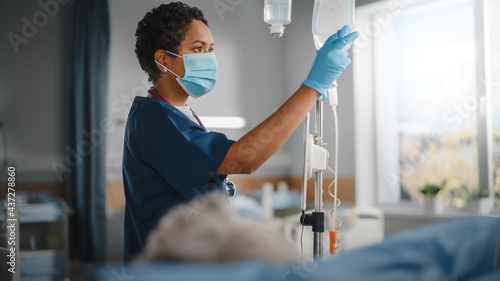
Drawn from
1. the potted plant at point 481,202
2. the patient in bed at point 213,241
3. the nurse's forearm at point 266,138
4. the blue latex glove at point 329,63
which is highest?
the blue latex glove at point 329,63

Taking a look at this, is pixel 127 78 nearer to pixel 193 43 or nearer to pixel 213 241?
pixel 193 43

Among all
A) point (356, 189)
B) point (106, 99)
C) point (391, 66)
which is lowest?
point (356, 189)

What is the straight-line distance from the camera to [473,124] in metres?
2.86

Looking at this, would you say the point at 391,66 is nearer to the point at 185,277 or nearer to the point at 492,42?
the point at 492,42

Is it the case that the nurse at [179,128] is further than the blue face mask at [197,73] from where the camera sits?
No

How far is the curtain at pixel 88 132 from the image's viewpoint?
114 inches

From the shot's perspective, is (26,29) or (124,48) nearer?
(26,29)

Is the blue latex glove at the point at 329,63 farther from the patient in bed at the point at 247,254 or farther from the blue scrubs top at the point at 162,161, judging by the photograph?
the patient in bed at the point at 247,254

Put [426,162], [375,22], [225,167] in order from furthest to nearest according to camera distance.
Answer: [375,22], [426,162], [225,167]

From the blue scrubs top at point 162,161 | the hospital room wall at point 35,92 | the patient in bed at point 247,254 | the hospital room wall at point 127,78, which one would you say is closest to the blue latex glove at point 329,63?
the blue scrubs top at point 162,161

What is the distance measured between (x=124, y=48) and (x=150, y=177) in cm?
Answer: 219

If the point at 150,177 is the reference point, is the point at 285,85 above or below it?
above

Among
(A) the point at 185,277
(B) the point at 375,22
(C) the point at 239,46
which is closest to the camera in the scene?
(A) the point at 185,277

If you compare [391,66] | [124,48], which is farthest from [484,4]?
[124,48]
